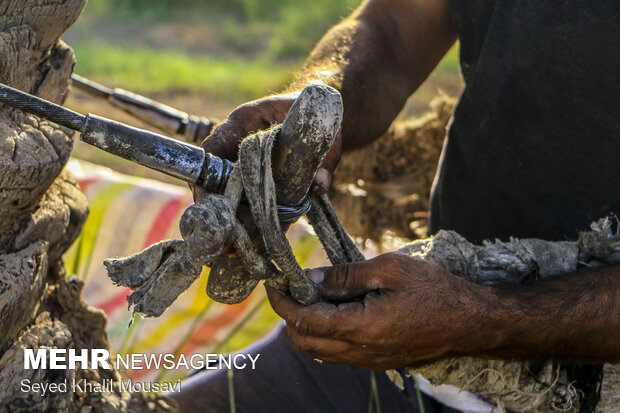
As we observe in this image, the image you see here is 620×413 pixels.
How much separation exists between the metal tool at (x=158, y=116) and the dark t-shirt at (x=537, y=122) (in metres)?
0.71

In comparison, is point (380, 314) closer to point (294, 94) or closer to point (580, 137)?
point (294, 94)

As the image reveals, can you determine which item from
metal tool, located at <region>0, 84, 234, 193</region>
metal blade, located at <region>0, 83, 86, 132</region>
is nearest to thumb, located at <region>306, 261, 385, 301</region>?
metal tool, located at <region>0, 84, 234, 193</region>

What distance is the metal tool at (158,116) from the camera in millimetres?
1969

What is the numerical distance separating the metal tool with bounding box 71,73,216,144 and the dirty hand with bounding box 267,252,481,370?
71 centimetres

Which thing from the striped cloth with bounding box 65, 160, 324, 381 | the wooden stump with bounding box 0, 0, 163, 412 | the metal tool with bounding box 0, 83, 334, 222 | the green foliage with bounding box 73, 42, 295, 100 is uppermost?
the metal tool with bounding box 0, 83, 334, 222

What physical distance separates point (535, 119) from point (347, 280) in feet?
2.45

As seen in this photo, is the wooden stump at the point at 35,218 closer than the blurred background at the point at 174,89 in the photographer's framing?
Yes

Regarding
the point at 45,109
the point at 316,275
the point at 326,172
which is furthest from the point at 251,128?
the point at 45,109

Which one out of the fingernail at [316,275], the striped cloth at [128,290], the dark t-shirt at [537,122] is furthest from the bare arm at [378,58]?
the striped cloth at [128,290]

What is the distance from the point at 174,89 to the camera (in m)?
7.27

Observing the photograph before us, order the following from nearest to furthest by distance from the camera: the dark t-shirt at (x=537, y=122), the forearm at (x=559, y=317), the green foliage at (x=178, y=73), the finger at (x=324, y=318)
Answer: the finger at (x=324, y=318) < the forearm at (x=559, y=317) < the dark t-shirt at (x=537, y=122) < the green foliage at (x=178, y=73)

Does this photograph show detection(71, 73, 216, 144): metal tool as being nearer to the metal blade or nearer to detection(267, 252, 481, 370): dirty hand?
detection(267, 252, 481, 370): dirty hand

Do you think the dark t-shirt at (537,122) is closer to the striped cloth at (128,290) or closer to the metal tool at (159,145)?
the metal tool at (159,145)

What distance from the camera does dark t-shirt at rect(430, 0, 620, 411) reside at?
1.69 metres
